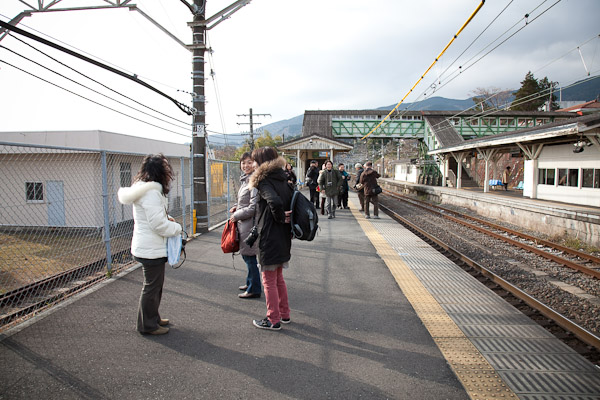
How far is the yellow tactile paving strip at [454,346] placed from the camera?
2.84m

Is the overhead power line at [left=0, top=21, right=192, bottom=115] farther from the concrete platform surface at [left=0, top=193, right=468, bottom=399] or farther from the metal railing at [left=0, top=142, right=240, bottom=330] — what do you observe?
the concrete platform surface at [left=0, top=193, right=468, bottom=399]

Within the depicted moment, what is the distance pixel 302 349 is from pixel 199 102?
7.20 metres

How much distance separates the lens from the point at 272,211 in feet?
11.9

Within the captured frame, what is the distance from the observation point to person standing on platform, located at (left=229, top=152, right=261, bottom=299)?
4.24 metres

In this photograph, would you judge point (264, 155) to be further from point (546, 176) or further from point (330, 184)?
point (546, 176)

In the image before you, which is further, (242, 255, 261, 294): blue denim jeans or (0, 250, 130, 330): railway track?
(0, 250, 130, 330): railway track

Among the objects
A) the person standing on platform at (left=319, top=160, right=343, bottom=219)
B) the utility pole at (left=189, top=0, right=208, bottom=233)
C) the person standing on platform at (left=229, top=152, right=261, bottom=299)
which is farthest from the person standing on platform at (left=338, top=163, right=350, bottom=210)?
the person standing on platform at (left=229, top=152, right=261, bottom=299)

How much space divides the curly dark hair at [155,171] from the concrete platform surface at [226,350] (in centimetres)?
152

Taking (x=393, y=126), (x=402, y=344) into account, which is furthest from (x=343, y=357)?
(x=393, y=126)

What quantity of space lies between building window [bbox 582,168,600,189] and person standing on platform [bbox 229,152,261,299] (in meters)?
13.2

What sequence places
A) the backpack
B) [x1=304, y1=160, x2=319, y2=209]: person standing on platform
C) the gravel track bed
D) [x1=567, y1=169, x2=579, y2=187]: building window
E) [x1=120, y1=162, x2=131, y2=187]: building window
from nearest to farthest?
1. the backpack
2. the gravel track bed
3. [x1=567, y1=169, x2=579, y2=187]: building window
4. [x1=304, y1=160, x2=319, y2=209]: person standing on platform
5. [x1=120, y1=162, x2=131, y2=187]: building window

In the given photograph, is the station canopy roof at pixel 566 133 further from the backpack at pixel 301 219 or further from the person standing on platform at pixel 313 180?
the backpack at pixel 301 219

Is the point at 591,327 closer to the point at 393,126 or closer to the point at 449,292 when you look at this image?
the point at 449,292

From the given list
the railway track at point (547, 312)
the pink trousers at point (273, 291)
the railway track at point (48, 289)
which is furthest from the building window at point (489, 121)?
the pink trousers at point (273, 291)
